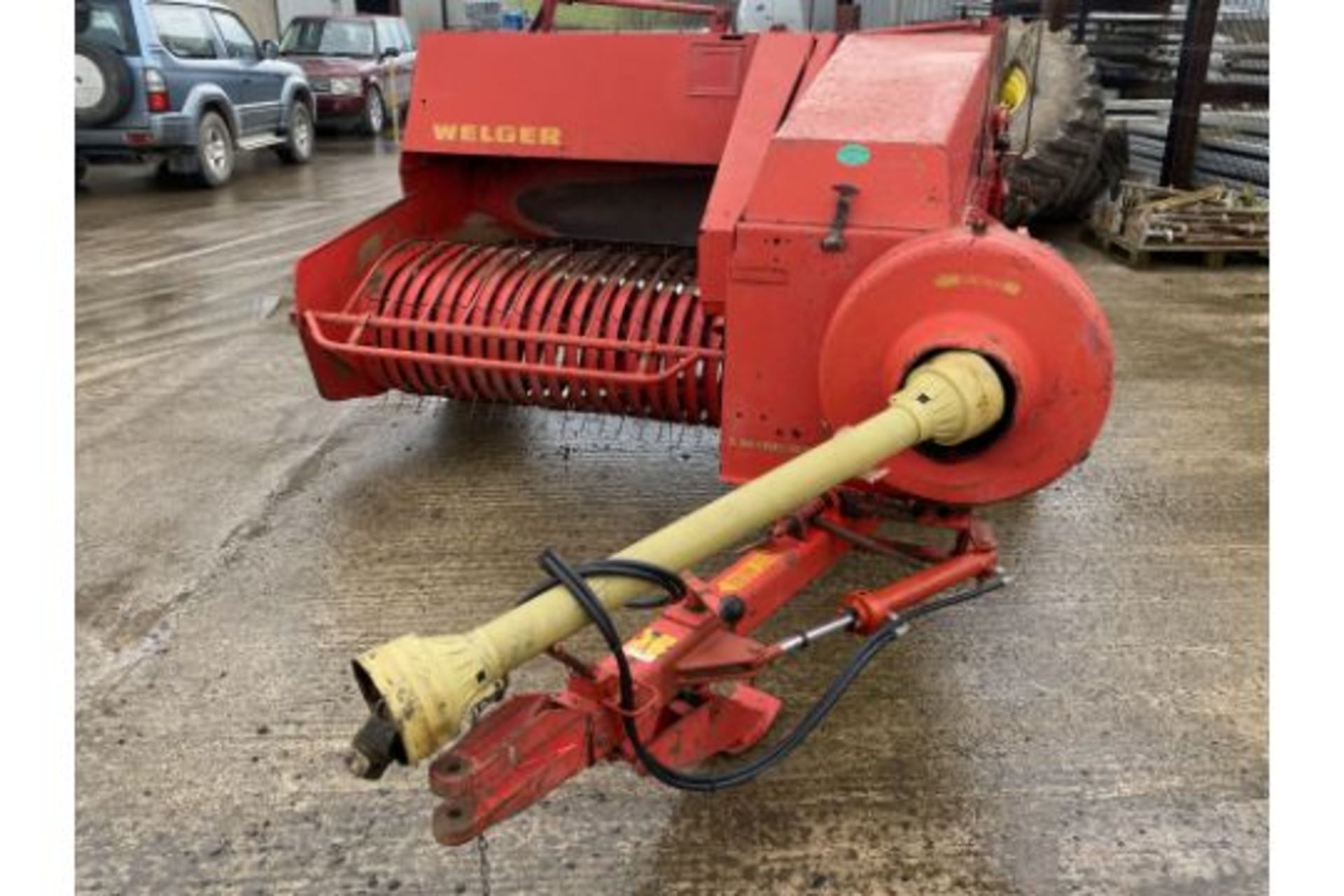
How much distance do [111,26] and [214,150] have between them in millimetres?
1386

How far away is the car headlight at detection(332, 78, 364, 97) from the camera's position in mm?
13023

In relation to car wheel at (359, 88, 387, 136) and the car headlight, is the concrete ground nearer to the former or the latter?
the car headlight

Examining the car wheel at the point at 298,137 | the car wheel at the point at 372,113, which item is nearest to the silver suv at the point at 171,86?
the car wheel at the point at 298,137

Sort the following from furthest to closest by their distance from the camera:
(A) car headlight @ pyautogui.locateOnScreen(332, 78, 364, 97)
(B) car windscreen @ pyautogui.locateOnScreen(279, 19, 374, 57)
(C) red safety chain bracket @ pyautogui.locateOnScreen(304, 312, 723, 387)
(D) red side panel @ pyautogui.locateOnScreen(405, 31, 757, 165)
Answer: (B) car windscreen @ pyautogui.locateOnScreen(279, 19, 374, 57), (A) car headlight @ pyautogui.locateOnScreen(332, 78, 364, 97), (D) red side panel @ pyautogui.locateOnScreen(405, 31, 757, 165), (C) red safety chain bracket @ pyautogui.locateOnScreen(304, 312, 723, 387)

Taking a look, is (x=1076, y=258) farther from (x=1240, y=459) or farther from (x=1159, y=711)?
(x=1159, y=711)

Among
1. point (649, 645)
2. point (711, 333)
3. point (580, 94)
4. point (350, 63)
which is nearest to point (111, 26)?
point (350, 63)

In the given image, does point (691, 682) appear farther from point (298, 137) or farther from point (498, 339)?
point (298, 137)

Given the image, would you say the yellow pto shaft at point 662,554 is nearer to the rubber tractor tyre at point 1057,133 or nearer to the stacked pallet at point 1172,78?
the rubber tractor tyre at point 1057,133

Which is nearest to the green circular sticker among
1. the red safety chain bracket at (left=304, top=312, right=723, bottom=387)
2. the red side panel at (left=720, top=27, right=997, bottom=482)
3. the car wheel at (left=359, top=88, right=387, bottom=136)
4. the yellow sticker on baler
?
the red side panel at (left=720, top=27, right=997, bottom=482)

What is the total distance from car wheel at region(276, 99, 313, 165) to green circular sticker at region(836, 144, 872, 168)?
1016 centimetres

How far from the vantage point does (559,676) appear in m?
2.72

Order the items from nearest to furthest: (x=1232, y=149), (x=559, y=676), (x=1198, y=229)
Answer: (x=559, y=676), (x=1198, y=229), (x=1232, y=149)

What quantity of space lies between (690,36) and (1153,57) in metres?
7.78

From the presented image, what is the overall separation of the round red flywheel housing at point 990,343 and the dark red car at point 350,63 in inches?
490
